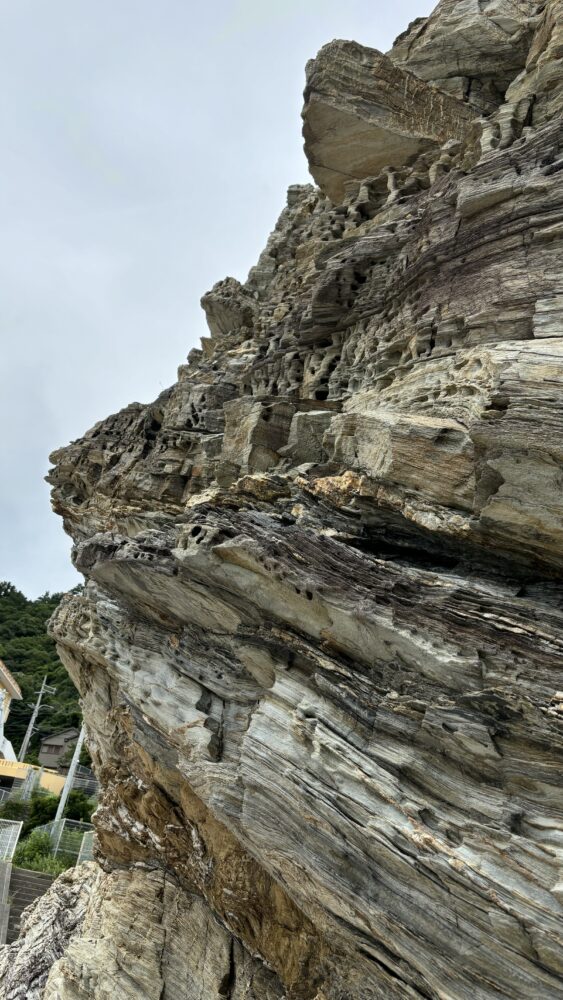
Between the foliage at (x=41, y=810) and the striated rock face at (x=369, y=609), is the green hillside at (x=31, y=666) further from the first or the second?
the striated rock face at (x=369, y=609)

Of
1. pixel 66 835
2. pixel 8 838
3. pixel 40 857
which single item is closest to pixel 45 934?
pixel 40 857

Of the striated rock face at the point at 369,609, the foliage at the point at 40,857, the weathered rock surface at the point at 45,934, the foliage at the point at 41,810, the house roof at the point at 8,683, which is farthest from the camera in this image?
the house roof at the point at 8,683

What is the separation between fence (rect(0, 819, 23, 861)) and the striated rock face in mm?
17078

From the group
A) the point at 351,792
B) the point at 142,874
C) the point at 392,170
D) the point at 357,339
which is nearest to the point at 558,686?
the point at 351,792

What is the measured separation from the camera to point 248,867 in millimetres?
13781

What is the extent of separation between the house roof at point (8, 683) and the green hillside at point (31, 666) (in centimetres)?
271

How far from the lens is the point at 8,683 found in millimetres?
57656

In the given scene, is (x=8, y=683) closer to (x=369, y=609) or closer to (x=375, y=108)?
(x=375, y=108)

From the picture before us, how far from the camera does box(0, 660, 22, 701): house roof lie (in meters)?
56.3

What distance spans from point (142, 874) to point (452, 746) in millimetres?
13321

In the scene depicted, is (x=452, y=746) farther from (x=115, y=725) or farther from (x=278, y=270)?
(x=278, y=270)

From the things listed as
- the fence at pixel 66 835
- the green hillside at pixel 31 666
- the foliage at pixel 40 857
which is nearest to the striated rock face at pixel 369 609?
the foliage at pixel 40 857

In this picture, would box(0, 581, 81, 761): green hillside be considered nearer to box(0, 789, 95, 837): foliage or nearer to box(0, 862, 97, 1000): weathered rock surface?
box(0, 789, 95, 837): foliage

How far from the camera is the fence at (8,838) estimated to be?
34.4 metres
